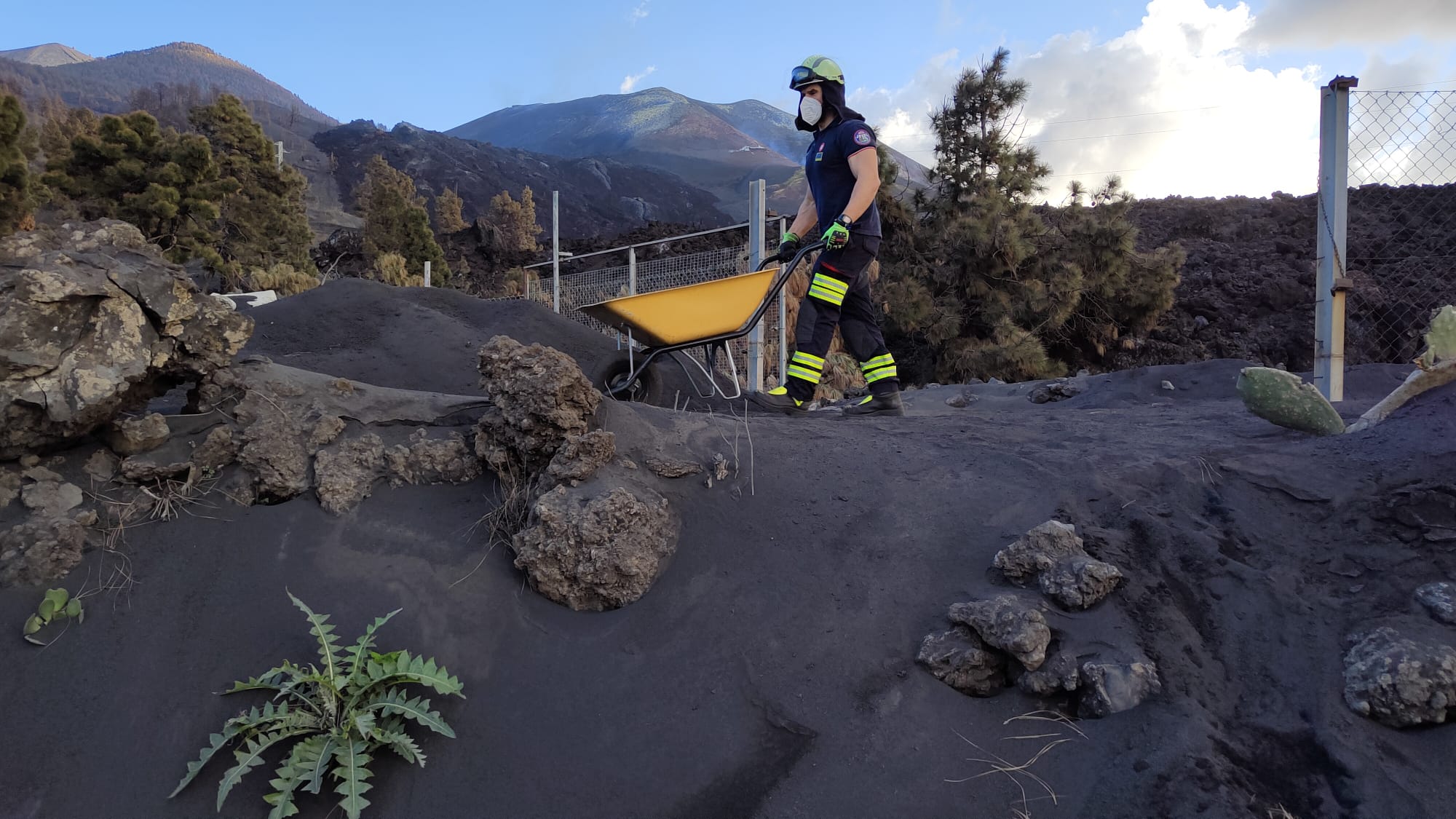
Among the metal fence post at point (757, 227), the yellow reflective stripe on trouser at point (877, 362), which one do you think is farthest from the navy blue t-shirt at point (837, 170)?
the metal fence post at point (757, 227)

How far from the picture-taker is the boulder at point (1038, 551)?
104 inches

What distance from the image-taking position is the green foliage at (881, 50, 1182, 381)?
1224 cm

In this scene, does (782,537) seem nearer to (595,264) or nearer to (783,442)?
(783,442)

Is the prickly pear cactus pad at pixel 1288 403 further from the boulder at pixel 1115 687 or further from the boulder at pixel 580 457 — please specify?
the boulder at pixel 580 457

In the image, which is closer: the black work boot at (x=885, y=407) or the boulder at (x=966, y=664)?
the boulder at (x=966, y=664)

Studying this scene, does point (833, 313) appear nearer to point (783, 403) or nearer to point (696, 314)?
point (783, 403)

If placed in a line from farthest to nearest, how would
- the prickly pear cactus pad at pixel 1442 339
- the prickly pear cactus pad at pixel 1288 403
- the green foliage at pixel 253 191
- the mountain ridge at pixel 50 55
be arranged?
the mountain ridge at pixel 50 55, the green foliage at pixel 253 191, the prickly pear cactus pad at pixel 1288 403, the prickly pear cactus pad at pixel 1442 339

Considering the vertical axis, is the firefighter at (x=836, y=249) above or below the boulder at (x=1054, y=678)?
above

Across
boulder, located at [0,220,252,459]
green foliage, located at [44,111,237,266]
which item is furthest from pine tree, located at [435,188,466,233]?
boulder, located at [0,220,252,459]

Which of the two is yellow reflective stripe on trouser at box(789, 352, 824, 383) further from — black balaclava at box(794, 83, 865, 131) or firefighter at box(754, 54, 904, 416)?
black balaclava at box(794, 83, 865, 131)

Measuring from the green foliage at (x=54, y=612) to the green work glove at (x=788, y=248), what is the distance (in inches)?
134

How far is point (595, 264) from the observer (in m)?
20.8

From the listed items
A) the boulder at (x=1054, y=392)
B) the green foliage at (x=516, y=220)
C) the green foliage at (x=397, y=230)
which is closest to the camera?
the boulder at (x=1054, y=392)

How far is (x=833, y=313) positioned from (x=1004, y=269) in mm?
8951
